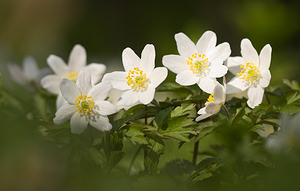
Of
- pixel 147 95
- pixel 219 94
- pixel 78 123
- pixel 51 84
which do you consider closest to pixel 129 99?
pixel 147 95

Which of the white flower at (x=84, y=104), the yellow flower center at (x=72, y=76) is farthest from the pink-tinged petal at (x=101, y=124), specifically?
the yellow flower center at (x=72, y=76)

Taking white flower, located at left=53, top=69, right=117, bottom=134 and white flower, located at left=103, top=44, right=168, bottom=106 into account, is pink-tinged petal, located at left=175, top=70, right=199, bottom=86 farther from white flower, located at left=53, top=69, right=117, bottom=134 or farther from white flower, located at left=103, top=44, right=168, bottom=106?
white flower, located at left=53, top=69, right=117, bottom=134

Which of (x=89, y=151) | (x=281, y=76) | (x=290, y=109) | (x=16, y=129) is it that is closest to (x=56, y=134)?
(x=89, y=151)

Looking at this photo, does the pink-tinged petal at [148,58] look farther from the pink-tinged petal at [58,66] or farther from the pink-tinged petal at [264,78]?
the pink-tinged petal at [58,66]

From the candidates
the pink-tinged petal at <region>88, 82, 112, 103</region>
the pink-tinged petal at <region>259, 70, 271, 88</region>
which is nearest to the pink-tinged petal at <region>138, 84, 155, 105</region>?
the pink-tinged petal at <region>88, 82, 112, 103</region>

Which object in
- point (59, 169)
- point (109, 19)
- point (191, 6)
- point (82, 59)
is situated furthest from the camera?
point (109, 19)

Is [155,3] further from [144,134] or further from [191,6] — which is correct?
[144,134]
